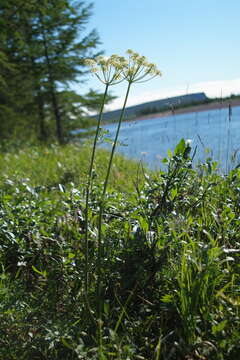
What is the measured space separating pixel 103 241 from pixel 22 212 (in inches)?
31.3

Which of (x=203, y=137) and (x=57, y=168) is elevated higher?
(x=203, y=137)

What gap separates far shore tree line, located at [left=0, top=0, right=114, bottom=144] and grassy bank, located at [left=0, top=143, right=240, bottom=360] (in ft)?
28.5

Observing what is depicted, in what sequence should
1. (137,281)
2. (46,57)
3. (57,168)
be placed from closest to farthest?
(137,281)
(57,168)
(46,57)

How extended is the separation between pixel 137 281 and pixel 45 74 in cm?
1035

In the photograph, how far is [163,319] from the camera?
1.75 meters

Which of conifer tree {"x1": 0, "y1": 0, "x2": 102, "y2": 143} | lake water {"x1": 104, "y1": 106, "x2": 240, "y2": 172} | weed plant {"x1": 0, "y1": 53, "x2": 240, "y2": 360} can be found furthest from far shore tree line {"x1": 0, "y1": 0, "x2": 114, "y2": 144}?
weed plant {"x1": 0, "y1": 53, "x2": 240, "y2": 360}

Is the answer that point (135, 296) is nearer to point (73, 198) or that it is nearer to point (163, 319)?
point (163, 319)

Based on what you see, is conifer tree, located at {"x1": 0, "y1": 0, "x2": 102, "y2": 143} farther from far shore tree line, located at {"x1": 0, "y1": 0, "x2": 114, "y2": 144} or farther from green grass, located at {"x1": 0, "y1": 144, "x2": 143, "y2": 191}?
green grass, located at {"x1": 0, "y1": 144, "x2": 143, "y2": 191}

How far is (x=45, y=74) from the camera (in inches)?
439

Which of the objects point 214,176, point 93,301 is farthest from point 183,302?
point 214,176

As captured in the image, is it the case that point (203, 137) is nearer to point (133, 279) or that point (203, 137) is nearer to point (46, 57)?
point (133, 279)

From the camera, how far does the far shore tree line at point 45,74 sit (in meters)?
10.7

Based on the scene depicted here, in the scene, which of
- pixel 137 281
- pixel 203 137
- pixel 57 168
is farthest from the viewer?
pixel 57 168

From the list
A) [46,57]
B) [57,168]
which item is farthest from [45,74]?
[57,168]
